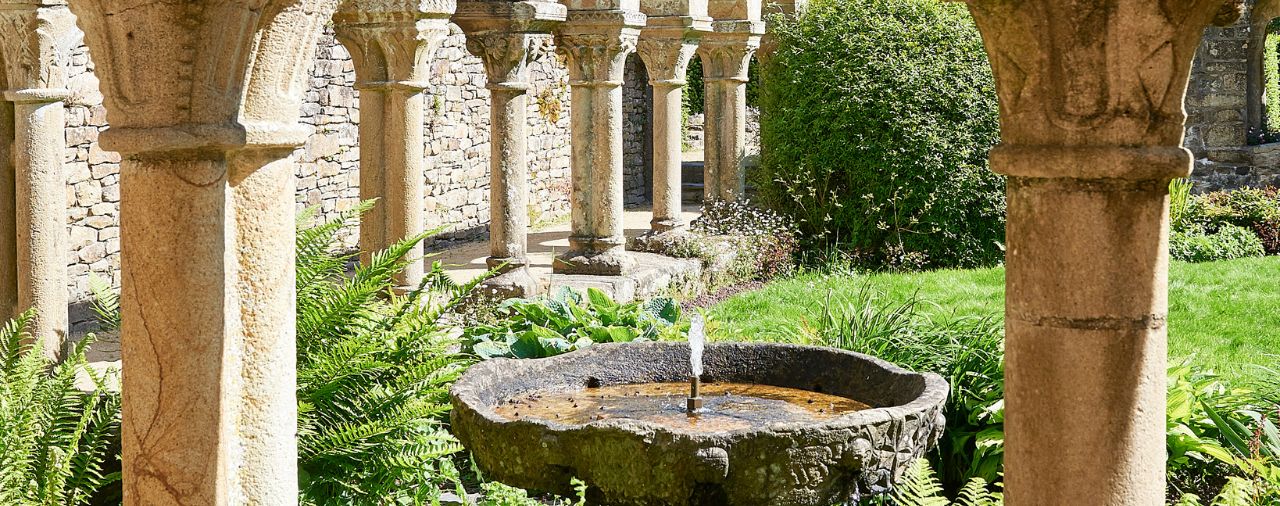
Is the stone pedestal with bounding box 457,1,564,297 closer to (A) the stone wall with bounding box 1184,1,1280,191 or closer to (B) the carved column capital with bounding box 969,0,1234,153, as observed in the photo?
(B) the carved column capital with bounding box 969,0,1234,153

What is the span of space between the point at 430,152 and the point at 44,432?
30.4ft

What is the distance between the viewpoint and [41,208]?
6.28 meters

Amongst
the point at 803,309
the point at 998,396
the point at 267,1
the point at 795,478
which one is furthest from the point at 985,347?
the point at 267,1

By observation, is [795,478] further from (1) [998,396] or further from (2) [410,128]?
(2) [410,128]

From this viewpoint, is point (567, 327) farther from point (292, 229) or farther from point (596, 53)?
point (596, 53)

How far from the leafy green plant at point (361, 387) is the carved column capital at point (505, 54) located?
3.92 meters

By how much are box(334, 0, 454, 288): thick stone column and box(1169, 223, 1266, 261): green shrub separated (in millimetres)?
6859

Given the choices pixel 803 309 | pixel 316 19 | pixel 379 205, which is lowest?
pixel 803 309

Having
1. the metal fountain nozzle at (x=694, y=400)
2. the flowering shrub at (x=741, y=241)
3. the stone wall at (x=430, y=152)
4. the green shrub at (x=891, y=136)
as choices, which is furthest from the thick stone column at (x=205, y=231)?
the green shrub at (x=891, y=136)

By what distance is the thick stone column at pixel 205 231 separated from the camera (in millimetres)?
2860

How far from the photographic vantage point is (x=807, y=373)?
193 inches

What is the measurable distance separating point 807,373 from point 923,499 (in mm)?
1538

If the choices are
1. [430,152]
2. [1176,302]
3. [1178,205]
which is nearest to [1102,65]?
[1176,302]

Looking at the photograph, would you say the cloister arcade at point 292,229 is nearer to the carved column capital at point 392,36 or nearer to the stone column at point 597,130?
the carved column capital at point 392,36
